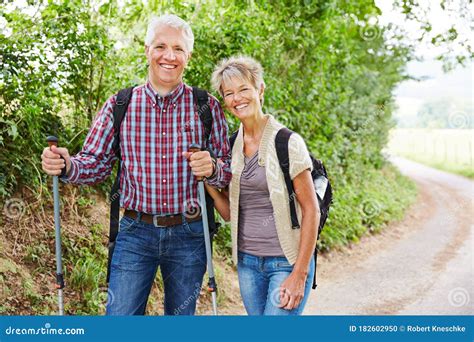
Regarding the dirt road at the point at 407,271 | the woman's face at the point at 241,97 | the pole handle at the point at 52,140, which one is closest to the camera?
the pole handle at the point at 52,140

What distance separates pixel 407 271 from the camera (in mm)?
8000

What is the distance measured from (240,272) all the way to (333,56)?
692 cm

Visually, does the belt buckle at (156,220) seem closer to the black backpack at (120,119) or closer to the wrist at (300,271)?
the black backpack at (120,119)

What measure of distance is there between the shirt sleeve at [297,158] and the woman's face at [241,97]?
0.79 ft

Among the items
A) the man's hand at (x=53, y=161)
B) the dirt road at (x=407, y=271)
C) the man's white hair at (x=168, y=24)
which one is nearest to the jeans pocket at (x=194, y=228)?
the man's hand at (x=53, y=161)

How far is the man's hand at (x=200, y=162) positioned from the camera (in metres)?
2.64

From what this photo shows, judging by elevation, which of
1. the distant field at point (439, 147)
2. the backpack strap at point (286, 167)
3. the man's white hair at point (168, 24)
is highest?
the man's white hair at point (168, 24)

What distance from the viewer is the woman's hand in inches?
104

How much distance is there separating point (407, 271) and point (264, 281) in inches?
227

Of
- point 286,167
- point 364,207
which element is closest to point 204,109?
point 286,167

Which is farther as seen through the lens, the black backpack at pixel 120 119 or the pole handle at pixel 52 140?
the black backpack at pixel 120 119

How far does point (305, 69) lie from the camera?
9000mm

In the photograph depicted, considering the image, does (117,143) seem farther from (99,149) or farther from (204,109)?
(204,109)

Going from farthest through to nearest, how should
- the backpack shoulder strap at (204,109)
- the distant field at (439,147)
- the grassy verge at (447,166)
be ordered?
the distant field at (439,147) → the grassy verge at (447,166) → the backpack shoulder strap at (204,109)
